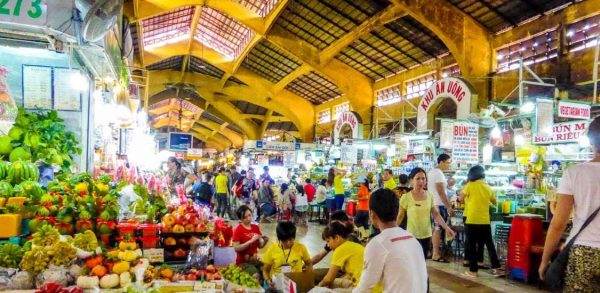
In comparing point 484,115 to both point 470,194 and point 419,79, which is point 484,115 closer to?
point 470,194

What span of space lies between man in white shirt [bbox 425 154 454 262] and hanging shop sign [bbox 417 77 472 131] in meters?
1.52

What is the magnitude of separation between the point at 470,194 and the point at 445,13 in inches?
303

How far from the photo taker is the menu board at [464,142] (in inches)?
373

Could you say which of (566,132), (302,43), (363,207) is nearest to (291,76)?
(302,43)

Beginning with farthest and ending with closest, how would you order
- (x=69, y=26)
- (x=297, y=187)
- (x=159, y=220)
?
(x=297, y=187)
(x=159, y=220)
(x=69, y=26)

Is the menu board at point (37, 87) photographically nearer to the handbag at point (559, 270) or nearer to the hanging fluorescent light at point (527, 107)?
the handbag at point (559, 270)

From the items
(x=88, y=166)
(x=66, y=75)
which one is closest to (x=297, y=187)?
(x=88, y=166)

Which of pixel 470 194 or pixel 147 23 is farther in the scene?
pixel 147 23

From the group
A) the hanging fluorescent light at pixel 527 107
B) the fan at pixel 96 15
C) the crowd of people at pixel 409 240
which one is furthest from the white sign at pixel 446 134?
the fan at pixel 96 15

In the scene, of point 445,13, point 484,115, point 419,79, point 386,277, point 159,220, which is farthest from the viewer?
point 419,79

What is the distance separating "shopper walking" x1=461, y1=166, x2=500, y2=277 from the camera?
22.2 ft

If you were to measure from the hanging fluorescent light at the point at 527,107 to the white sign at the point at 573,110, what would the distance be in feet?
2.38

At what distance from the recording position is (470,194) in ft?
22.6

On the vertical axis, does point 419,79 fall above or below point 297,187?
above
